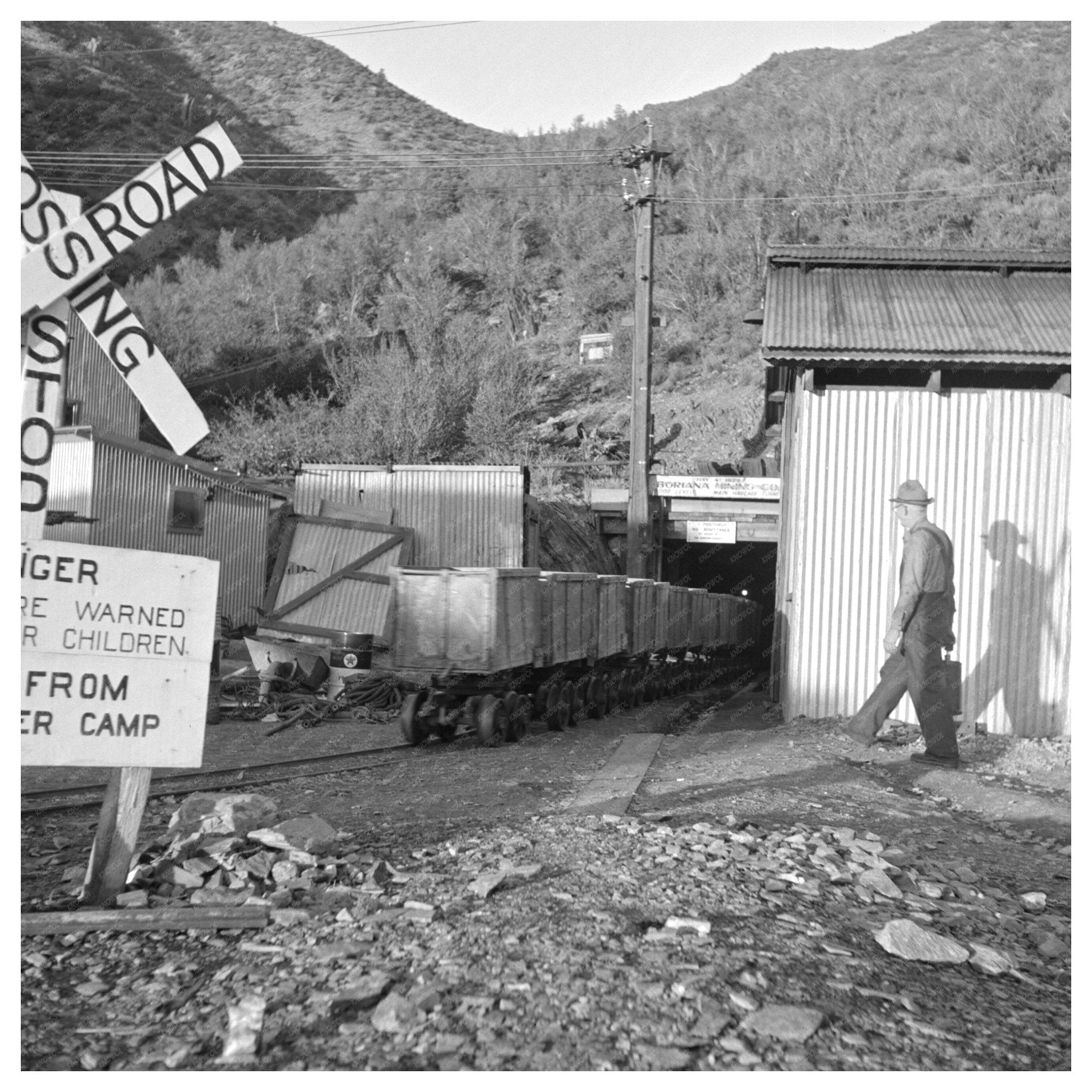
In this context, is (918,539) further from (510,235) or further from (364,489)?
(510,235)

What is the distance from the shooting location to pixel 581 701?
1455cm

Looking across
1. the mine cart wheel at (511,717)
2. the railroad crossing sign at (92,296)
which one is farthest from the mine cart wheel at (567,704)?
the railroad crossing sign at (92,296)

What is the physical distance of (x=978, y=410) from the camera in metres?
11.9

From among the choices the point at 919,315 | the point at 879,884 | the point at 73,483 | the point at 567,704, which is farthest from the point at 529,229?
the point at 879,884

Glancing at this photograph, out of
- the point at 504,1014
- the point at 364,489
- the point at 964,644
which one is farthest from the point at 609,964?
the point at 364,489

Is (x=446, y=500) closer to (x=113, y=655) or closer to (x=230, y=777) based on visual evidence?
(x=230, y=777)

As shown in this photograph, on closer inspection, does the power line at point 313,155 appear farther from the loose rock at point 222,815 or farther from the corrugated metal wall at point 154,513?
the loose rock at point 222,815

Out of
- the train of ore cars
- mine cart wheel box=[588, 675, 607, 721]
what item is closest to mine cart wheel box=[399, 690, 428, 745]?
the train of ore cars

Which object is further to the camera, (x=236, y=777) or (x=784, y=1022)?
(x=236, y=777)

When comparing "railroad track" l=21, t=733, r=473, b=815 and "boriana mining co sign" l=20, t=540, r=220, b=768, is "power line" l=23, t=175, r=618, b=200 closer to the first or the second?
"railroad track" l=21, t=733, r=473, b=815

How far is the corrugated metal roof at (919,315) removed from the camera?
39.0ft

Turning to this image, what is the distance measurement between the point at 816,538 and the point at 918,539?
3.38 meters

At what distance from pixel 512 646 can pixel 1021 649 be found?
18.2 feet

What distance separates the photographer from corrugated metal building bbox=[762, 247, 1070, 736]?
38.3ft
